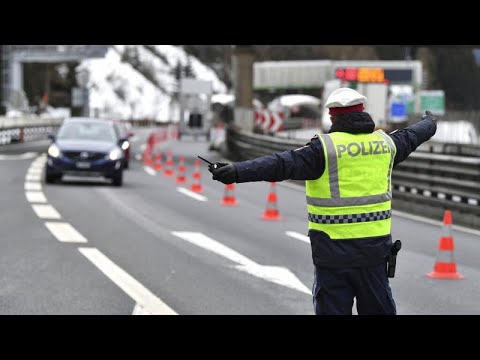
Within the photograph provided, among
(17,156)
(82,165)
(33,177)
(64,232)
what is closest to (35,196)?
(82,165)

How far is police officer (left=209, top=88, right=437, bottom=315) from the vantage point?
6.42 m

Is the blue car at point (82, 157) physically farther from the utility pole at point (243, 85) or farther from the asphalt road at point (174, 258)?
the utility pole at point (243, 85)

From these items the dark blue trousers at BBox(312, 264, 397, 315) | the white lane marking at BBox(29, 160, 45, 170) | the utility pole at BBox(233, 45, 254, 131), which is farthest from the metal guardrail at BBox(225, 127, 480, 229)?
the utility pole at BBox(233, 45, 254, 131)

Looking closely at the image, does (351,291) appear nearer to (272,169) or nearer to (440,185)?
(272,169)

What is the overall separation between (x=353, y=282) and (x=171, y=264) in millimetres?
6560

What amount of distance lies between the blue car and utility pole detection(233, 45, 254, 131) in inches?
684

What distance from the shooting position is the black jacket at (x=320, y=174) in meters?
6.34

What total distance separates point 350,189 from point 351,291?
580 millimetres

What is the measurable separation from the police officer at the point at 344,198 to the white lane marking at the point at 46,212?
1203 cm

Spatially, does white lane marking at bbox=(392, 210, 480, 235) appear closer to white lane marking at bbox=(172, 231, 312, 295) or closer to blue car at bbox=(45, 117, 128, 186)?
white lane marking at bbox=(172, 231, 312, 295)

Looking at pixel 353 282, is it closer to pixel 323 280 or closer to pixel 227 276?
pixel 323 280

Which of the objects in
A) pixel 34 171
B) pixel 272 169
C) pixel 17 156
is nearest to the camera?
pixel 272 169

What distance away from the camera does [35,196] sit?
22203 mm

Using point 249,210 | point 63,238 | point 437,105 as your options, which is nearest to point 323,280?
point 63,238
